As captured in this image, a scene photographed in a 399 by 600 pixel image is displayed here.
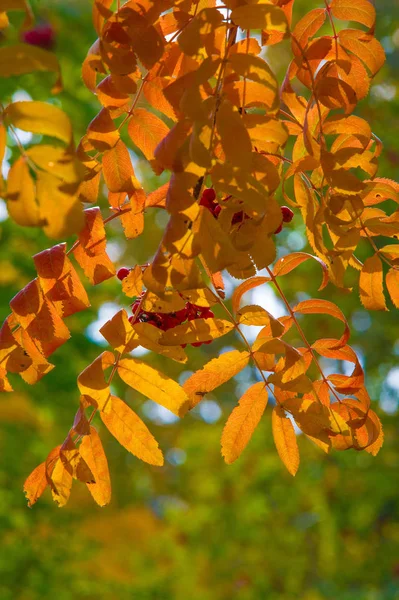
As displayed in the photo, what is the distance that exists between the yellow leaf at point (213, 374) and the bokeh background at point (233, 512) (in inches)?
128

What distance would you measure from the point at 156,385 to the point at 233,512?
15.9 ft

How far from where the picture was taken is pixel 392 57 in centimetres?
647

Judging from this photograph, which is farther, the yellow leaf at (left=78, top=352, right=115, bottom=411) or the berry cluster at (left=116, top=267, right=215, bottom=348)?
the berry cluster at (left=116, top=267, right=215, bottom=348)

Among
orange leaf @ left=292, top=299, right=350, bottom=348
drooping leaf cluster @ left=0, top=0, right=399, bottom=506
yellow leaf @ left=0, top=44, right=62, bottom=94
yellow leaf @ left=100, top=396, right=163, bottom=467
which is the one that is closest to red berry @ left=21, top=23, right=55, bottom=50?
drooping leaf cluster @ left=0, top=0, right=399, bottom=506

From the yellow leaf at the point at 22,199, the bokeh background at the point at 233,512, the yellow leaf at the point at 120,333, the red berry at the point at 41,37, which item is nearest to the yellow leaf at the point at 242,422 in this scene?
the yellow leaf at the point at 120,333

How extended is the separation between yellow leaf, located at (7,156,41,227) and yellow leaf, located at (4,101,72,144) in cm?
5

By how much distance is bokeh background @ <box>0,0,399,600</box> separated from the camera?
4.95 meters

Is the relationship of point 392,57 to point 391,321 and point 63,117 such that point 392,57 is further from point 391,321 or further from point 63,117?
point 63,117

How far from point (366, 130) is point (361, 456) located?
18.2ft

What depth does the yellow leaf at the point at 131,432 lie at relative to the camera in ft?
3.38

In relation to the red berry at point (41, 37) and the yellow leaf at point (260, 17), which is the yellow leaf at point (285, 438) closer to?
the yellow leaf at point (260, 17)

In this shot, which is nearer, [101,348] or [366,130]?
[366,130]

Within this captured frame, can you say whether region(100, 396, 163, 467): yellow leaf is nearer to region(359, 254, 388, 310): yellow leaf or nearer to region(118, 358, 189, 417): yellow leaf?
region(118, 358, 189, 417): yellow leaf

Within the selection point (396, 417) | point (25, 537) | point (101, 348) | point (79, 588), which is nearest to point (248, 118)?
point (101, 348)
